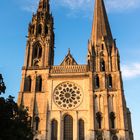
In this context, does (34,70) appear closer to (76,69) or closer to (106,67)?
(76,69)

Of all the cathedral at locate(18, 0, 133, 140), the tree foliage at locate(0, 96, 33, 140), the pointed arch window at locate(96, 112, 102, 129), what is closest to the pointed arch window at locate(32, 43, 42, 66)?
the cathedral at locate(18, 0, 133, 140)

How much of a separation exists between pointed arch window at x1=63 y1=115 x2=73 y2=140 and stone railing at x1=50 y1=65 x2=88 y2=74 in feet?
21.8

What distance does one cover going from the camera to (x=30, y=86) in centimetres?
3966

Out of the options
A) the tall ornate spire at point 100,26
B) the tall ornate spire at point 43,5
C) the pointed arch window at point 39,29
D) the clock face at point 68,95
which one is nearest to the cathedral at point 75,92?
the clock face at point 68,95

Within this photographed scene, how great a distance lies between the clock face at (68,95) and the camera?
123 feet

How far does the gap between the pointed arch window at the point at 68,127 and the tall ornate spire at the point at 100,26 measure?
1282 cm

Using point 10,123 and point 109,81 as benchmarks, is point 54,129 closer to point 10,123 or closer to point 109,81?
point 109,81

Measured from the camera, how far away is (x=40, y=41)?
42969 millimetres

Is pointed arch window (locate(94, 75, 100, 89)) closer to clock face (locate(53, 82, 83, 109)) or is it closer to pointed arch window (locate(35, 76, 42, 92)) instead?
clock face (locate(53, 82, 83, 109))

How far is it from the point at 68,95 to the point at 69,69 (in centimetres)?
393

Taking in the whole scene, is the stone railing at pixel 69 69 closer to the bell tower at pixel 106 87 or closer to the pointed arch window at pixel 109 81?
the bell tower at pixel 106 87

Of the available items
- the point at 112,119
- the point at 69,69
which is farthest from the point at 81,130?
the point at 69,69

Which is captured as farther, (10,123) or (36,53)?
(36,53)

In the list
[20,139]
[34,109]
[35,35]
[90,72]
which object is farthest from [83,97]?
[20,139]
